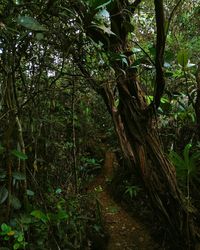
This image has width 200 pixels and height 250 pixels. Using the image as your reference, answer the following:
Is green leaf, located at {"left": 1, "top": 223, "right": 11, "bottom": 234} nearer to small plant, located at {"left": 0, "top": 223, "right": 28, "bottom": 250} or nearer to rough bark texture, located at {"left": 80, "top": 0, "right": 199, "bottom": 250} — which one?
small plant, located at {"left": 0, "top": 223, "right": 28, "bottom": 250}

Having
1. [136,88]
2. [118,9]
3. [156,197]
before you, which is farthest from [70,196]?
[118,9]

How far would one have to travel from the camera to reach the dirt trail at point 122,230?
11.1 feet

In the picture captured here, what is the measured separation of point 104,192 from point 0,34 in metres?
3.31

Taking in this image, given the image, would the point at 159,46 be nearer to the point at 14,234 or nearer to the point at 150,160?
the point at 150,160

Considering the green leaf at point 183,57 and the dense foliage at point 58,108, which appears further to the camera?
the green leaf at point 183,57

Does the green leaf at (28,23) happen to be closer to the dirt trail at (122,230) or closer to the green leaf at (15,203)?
the green leaf at (15,203)

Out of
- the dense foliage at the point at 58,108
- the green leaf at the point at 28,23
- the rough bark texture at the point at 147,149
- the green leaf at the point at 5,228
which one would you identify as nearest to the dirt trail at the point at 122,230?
the dense foliage at the point at 58,108

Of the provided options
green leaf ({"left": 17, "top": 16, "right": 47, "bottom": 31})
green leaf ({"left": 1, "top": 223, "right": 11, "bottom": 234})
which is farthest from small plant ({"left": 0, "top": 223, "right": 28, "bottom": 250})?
green leaf ({"left": 17, "top": 16, "right": 47, "bottom": 31})

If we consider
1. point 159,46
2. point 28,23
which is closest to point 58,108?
point 159,46

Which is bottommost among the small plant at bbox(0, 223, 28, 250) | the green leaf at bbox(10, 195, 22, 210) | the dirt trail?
the dirt trail

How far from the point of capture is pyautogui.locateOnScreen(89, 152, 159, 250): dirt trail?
11.1 ft

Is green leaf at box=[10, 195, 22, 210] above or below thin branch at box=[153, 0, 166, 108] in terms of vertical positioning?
below

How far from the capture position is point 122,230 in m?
3.70

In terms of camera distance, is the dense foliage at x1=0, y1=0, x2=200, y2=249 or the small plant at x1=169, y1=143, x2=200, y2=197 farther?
the small plant at x1=169, y1=143, x2=200, y2=197
